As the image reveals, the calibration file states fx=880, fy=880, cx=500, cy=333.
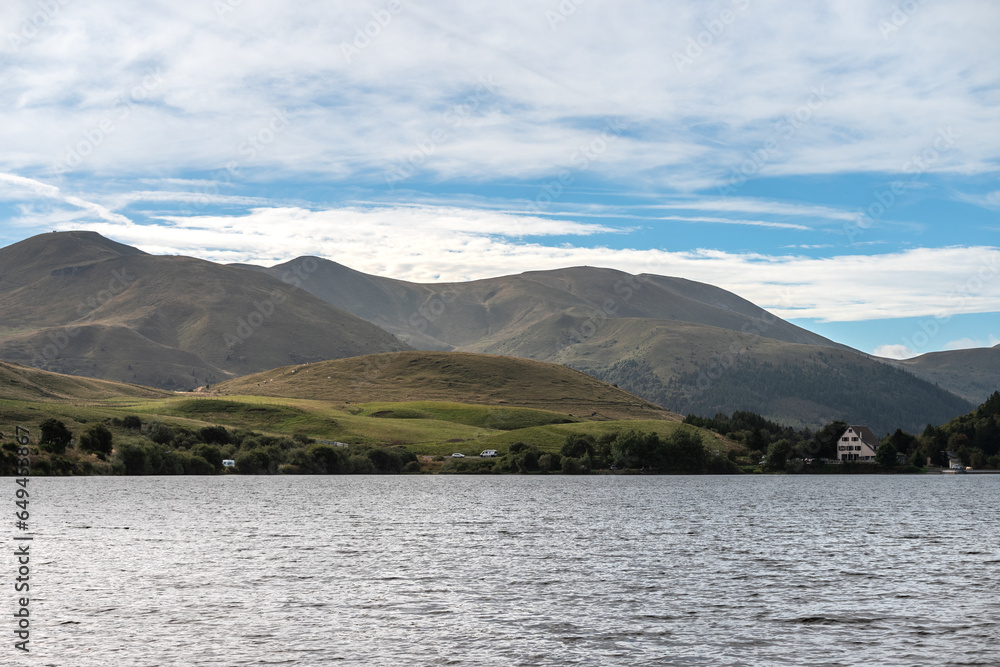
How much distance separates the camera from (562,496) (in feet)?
547

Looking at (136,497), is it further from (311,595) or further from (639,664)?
(639,664)

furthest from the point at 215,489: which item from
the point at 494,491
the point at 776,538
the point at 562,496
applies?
the point at 776,538

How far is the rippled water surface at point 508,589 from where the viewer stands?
38188 millimetres

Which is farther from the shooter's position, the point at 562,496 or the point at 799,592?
the point at 562,496

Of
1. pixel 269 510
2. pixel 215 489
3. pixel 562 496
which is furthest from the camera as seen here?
pixel 215 489

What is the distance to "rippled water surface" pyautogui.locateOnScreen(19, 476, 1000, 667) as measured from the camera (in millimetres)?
38188

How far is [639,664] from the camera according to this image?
116 ft

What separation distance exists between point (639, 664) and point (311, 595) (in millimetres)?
24094

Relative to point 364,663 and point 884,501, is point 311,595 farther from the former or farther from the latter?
point 884,501

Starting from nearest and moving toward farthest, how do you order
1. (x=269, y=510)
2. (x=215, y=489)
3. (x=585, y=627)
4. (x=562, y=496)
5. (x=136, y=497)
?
(x=585, y=627) < (x=269, y=510) < (x=136, y=497) < (x=562, y=496) < (x=215, y=489)

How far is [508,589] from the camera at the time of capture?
184 feet

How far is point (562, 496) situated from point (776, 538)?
77598 mm

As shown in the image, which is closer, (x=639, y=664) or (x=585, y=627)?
(x=639, y=664)

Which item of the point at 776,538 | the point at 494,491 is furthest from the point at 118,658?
the point at 494,491
